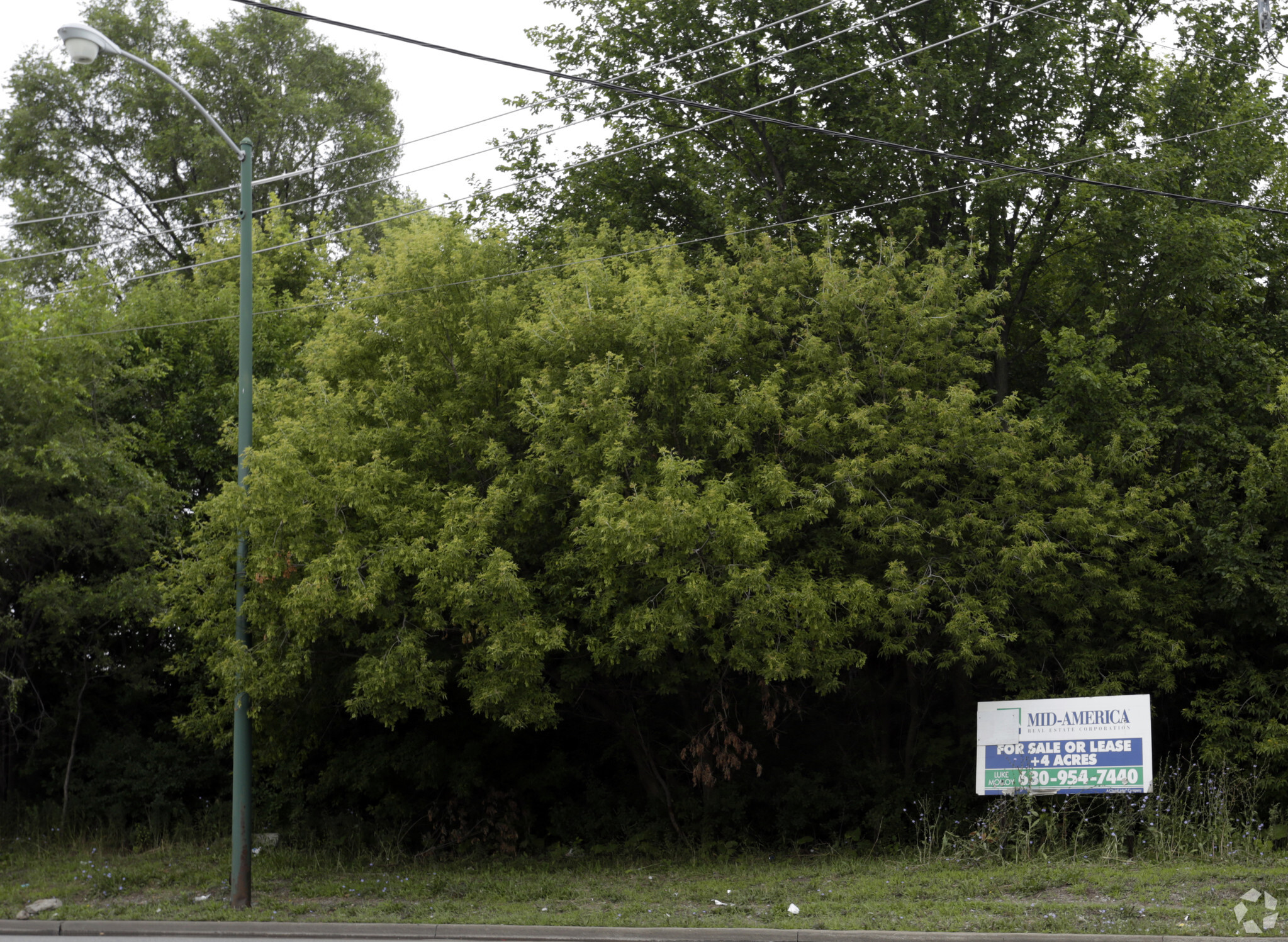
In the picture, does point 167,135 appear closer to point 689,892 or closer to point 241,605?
point 241,605

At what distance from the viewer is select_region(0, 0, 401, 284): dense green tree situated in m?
31.8

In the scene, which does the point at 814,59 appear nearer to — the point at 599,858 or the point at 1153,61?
the point at 1153,61

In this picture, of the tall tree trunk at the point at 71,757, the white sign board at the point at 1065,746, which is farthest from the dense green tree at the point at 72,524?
the white sign board at the point at 1065,746

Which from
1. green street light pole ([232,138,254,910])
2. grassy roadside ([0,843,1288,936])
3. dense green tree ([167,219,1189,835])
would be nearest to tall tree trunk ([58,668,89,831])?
grassy roadside ([0,843,1288,936])

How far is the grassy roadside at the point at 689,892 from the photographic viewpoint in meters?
11.0

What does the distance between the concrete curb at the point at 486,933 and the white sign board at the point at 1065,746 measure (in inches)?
153

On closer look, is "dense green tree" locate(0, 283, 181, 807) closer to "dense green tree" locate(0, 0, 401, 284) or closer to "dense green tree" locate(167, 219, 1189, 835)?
"dense green tree" locate(167, 219, 1189, 835)

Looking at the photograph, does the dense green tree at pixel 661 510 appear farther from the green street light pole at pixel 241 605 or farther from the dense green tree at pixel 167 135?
the dense green tree at pixel 167 135

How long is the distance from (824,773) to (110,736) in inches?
505

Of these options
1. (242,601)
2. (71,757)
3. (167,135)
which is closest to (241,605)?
(242,601)

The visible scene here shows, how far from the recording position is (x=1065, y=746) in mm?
14086

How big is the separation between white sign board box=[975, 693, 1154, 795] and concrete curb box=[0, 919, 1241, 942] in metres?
3.89

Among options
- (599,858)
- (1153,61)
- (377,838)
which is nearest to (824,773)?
(599,858)

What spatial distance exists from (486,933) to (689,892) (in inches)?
100
